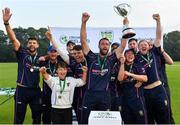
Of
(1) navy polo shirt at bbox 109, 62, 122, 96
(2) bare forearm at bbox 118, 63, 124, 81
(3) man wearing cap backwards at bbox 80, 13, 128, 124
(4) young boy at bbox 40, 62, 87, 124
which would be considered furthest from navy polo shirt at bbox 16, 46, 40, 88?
(2) bare forearm at bbox 118, 63, 124, 81

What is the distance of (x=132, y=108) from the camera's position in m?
7.09

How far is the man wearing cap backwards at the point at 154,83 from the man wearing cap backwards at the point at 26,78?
1.98m

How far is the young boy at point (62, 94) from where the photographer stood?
7012 mm

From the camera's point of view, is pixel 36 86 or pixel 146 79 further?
pixel 36 86

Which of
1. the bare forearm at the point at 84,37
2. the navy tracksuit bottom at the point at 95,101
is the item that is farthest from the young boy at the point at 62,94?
the bare forearm at the point at 84,37

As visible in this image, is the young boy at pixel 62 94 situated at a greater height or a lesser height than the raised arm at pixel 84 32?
lesser

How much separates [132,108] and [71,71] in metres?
1.31

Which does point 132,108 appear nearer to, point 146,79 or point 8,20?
point 146,79

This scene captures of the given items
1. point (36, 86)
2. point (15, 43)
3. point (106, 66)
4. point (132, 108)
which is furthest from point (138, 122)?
point (15, 43)

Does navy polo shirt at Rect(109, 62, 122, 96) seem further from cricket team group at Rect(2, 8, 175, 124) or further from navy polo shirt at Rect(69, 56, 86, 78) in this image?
navy polo shirt at Rect(69, 56, 86, 78)

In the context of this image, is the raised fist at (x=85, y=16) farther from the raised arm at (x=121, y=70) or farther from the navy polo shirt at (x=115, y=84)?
the navy polo shirt at (x=115, y=84)

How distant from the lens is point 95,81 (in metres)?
6.78

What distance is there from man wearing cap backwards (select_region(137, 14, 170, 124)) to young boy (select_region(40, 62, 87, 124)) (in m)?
1.24

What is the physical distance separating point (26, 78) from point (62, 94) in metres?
0.91
